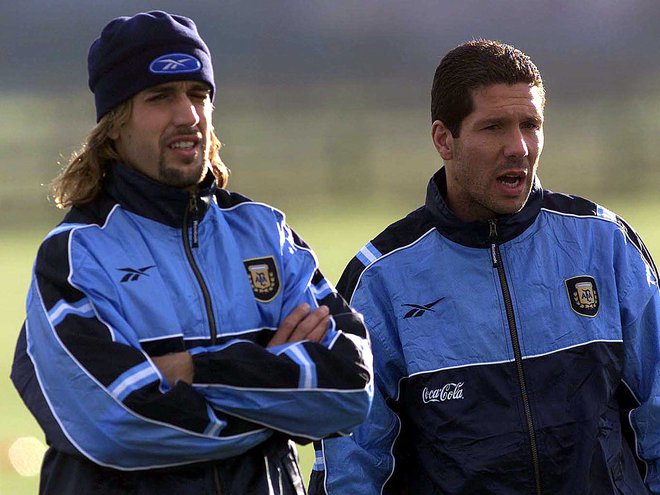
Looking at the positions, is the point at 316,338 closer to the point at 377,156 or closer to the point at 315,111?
the point at 377,156

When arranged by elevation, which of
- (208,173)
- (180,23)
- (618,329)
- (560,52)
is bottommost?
(618,329)

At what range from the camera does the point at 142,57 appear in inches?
123

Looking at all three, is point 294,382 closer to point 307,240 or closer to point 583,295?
point 583,295

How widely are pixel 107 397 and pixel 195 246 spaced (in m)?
0.45

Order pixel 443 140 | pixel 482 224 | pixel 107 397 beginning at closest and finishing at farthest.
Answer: pixel 107 397 < pixel 482 224 < pixel 443 140

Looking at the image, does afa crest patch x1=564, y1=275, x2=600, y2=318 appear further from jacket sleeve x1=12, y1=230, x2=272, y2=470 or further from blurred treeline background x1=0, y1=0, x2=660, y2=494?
blurred treeline background x1=0, y1=0, x2=660, y2=494

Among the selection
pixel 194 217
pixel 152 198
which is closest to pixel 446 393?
pixel 194 217

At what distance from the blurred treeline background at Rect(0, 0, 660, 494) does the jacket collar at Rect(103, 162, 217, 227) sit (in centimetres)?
1310

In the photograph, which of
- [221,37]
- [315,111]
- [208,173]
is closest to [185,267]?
[208,173]

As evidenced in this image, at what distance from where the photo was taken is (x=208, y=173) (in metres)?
3.22

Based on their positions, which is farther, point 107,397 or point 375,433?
point 375,433

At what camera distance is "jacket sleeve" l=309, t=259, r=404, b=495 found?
3477mm

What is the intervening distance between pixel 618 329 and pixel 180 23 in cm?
138

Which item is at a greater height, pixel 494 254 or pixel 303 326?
pixel 494 254
